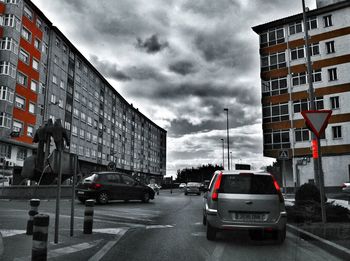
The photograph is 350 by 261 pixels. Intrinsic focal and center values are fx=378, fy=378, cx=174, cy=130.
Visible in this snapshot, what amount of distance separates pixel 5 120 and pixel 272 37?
30.9 m

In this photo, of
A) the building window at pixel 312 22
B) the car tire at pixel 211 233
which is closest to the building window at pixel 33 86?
the building window at pixel 312 22

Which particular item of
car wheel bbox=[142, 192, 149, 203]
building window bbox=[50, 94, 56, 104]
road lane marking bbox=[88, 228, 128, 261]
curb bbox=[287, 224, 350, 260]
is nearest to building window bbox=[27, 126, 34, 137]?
building window bbox=[50, 94, 56, 104]

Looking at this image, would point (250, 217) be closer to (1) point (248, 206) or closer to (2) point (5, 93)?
(1) point (248, 206)

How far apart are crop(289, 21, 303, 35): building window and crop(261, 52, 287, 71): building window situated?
8.63 feet

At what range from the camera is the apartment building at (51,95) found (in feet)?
134

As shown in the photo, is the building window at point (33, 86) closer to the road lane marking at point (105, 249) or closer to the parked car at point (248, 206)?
the road lane marking at point (105, 249)

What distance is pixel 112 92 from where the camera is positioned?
8112cm

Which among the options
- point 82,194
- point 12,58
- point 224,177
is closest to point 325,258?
point 224,177

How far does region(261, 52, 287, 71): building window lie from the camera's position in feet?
140

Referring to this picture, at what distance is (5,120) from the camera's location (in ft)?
128

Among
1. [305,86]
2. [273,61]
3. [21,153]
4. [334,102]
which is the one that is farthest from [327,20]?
[21,153]

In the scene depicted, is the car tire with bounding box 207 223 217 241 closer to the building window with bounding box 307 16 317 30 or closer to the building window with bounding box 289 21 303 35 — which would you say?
the building window with bounding box 307 16 317 30

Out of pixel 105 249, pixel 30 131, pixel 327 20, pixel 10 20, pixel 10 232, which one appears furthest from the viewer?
pixel 30 131

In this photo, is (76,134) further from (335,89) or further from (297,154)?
(335,89)
